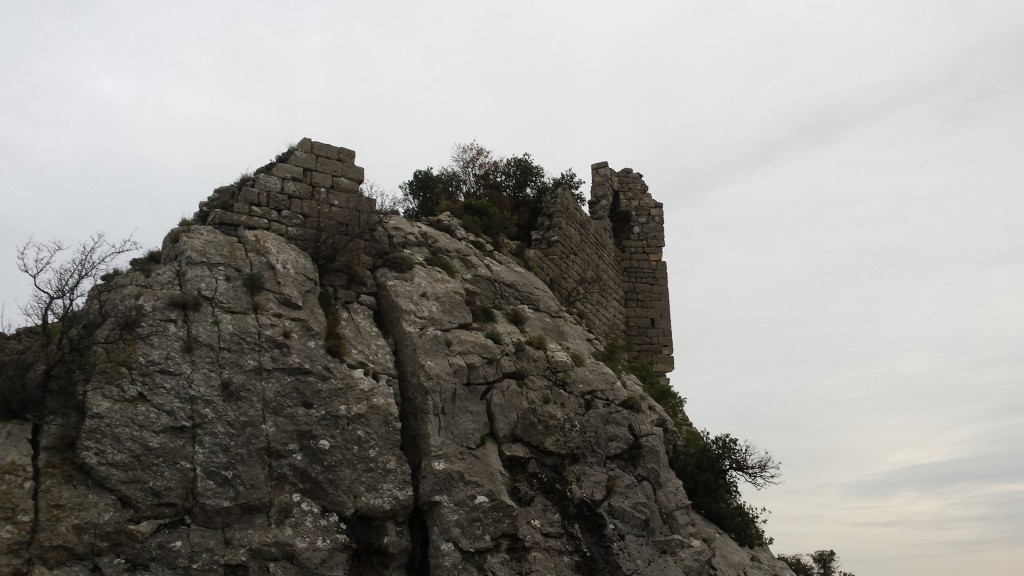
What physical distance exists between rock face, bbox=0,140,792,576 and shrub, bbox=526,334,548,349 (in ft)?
0.25

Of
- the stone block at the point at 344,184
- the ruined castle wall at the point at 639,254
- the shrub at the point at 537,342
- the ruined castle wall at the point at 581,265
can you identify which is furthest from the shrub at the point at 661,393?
the stone block at the point at 344,184

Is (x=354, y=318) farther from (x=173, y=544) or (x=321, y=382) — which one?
(x=173, y=544)

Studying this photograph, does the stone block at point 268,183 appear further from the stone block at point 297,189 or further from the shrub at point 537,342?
the shrub at point 537,342

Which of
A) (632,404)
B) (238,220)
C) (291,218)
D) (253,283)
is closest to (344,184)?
(291,218)

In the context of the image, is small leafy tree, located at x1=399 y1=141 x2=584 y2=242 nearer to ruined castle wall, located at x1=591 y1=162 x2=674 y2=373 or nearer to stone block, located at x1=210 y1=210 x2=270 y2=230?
ruined castle wall, located at x1=591 y1=162 x2=674 y2=373

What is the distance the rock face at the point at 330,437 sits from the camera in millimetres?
7750

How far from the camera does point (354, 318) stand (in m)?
10.5

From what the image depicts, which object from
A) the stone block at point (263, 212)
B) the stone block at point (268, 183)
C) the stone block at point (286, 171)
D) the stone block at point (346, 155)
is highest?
the stone block at point (346, 155)

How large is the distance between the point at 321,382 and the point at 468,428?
1.72 metres

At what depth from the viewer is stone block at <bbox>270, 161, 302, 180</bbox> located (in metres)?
11.2

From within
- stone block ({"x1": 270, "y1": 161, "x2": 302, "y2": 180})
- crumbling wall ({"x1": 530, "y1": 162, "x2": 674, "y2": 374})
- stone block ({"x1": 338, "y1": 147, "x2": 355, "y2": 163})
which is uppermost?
crumbling wall ({"x1": 530, "y1": 162, "x2": 674, "y2": 374})

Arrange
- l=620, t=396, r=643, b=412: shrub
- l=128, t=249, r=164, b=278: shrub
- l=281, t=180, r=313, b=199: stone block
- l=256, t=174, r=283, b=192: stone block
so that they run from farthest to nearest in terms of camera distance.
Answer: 1. l=620, t=396, r=643, b=412: shrub
2. l=281, t=180, r=313, b=199: stone block
3. l=256, t=174, r=283, b=192: stone block
4. l=128, t=249, r=164, b=278: shrub

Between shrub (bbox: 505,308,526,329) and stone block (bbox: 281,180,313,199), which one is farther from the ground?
stone block (bbox: 281,180,313,199)

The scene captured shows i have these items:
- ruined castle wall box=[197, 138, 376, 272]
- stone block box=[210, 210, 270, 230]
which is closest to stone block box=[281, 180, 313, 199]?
ruined castle wall box=[197, 138, 376, 272]
